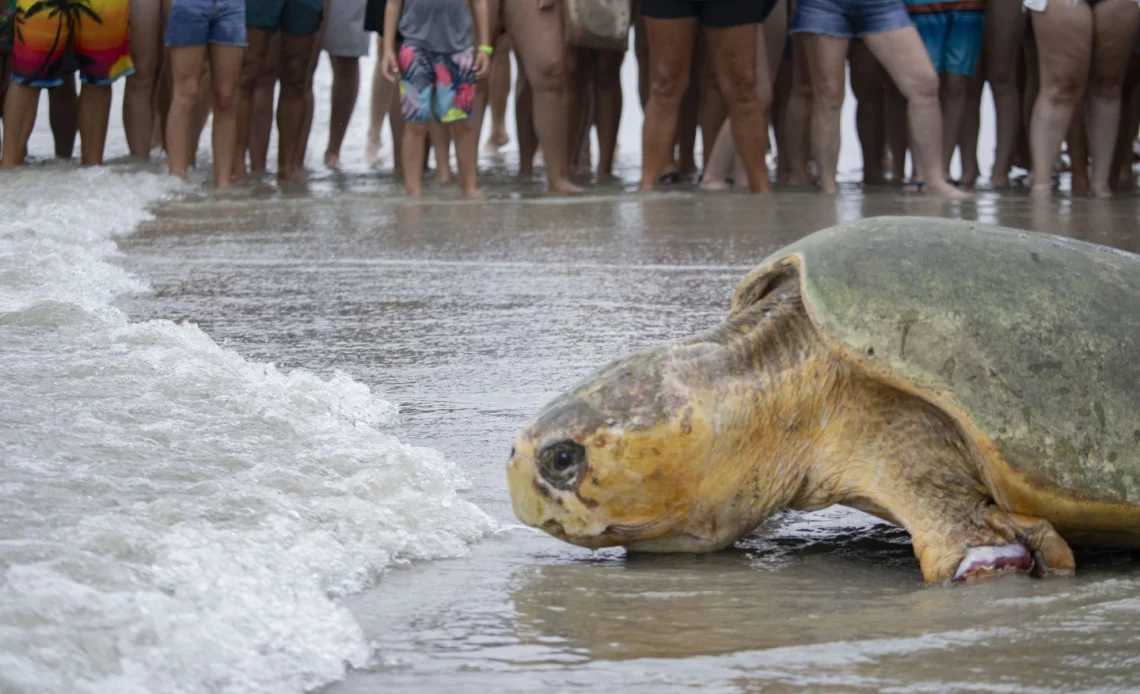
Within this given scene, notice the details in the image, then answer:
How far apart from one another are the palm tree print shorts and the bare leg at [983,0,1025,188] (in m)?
4.62

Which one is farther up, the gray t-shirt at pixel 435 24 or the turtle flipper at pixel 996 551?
the gray t-shirt at pixel 435 24

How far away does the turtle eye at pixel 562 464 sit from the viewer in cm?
218

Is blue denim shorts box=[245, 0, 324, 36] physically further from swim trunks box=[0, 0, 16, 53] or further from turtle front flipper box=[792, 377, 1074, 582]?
turtle front flipper box=[792, 377, 1074, 582]

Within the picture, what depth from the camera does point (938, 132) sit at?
24.1 feet

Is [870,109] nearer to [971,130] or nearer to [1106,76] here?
[971,130]

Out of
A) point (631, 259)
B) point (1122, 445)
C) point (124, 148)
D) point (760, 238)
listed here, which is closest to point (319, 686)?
point (1122, 445)

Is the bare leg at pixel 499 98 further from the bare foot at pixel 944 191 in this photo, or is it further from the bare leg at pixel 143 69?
the bare foot at pixel 944 191

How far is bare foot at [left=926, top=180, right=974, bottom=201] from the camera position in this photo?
717 cm

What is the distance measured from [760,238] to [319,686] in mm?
4176

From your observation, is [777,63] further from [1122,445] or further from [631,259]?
[1122,445]

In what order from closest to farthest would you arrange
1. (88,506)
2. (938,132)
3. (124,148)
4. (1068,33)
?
(88,506) → (1068,33) → (938,132) → (124,148)

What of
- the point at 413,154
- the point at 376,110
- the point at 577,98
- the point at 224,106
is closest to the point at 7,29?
the point at 224,106

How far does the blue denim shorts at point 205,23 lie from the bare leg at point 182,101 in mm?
56

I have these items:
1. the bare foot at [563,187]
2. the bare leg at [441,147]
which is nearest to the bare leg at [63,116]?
the bare leg at [441,147]
